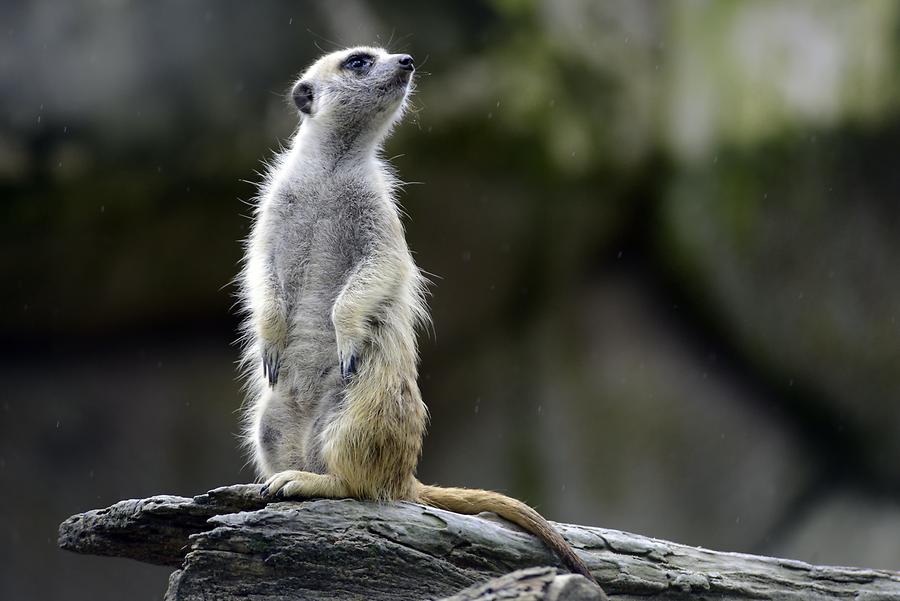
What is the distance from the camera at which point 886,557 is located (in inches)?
251

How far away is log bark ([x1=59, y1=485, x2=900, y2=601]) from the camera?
3.00 meters

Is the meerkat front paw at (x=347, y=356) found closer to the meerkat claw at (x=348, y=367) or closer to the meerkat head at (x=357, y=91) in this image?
the meerkat claw at (x=348, y=367)

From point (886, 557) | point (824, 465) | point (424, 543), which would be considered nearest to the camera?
point (424, 543)

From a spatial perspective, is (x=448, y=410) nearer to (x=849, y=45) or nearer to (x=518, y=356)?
(x=518, y=356)

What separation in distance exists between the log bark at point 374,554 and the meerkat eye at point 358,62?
1821mm

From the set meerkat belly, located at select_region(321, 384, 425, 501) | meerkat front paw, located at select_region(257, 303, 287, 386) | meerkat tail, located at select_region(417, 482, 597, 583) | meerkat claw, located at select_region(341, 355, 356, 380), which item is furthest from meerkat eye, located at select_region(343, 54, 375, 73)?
meerkat tail, located at select_region(417, 482, 597, 583)

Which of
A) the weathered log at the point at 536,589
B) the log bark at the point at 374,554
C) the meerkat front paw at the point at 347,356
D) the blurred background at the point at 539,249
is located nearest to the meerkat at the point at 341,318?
the meerkat front paw at the point at 347,356

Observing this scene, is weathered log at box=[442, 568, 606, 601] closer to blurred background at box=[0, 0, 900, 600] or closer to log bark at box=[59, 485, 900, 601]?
log bark at box=[59, 485, 900, 601]

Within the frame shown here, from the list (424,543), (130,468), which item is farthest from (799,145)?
(130,468)

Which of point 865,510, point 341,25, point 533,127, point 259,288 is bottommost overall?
point 865,510

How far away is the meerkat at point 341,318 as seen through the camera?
3299mm

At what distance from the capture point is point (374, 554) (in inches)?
122

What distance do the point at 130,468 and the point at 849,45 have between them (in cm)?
567

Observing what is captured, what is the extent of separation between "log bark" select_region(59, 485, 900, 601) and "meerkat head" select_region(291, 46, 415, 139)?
160 centimetres
